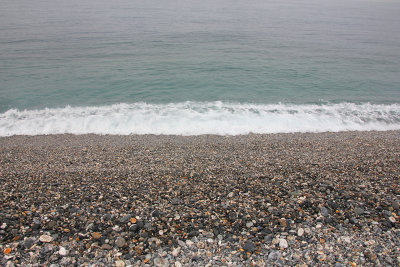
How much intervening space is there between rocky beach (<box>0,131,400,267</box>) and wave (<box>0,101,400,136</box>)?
4.49m

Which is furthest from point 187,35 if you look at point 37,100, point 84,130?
point 84,130

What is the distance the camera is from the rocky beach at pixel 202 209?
4.20 m

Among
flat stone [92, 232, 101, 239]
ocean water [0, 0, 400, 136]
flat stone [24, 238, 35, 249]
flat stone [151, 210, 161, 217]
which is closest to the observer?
flat stone [24, 238, 35, 249]

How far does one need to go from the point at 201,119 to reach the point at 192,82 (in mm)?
7167

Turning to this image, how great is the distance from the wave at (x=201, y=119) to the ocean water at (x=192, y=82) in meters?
0.06

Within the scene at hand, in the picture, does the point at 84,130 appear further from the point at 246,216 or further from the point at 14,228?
the point at 246,216

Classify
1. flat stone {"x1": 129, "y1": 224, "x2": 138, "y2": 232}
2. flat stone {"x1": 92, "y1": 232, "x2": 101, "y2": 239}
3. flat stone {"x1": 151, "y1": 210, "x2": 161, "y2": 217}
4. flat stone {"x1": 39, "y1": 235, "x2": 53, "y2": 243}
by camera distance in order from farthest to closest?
flat stone {"x1": 151, "y1": 210, "x2": 161, "y2": 217} < flat stone {"x1": 129, "y1": 224, "x2": 138, "y2": 232} < flat stone {"x1": 92, "y1": 232, "x2": 101, "y2": 239} < flat stone {"x1": 39, "y1": 235, "x2": 53, "y2": 243}

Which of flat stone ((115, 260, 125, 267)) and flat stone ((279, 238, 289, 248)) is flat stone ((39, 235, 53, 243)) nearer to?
flat stone ((115, 260, 125, 267))

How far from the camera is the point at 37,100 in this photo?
1633cm

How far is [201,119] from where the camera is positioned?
46.2 feet

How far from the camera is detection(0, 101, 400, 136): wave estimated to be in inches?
508

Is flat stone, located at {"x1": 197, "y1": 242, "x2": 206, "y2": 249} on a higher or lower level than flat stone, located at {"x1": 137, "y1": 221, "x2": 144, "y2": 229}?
lower

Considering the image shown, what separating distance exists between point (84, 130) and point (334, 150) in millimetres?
12402

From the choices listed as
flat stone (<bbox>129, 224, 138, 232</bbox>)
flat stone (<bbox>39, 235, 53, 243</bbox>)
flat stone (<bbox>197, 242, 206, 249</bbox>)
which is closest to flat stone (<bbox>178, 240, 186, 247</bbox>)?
flat stone (<bbox>197, 242, 206, 249</bbox>)
